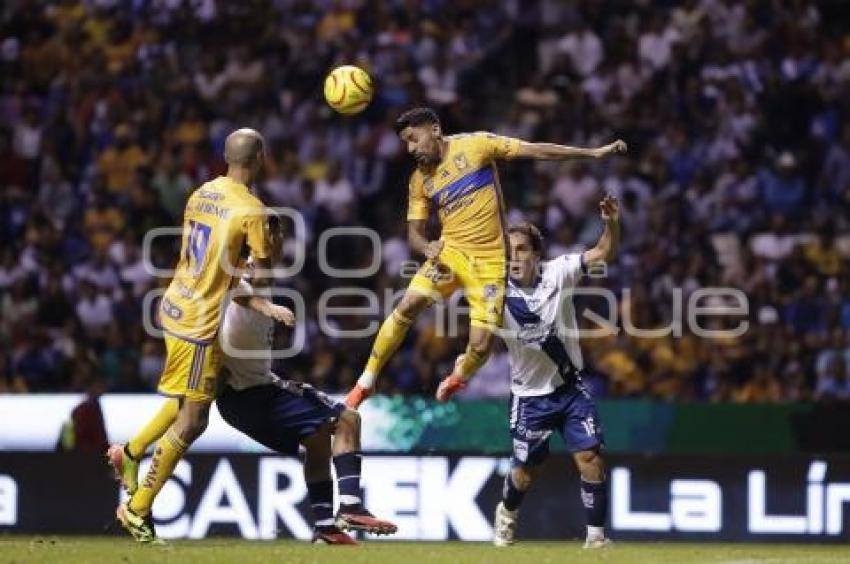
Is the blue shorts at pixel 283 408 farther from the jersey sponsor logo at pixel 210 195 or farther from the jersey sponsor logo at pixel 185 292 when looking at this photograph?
the jersey sponsor logo at pixel 210 195

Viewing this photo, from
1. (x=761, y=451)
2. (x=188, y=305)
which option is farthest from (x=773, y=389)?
(x=188, y=305)

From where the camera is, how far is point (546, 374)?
14727 mm

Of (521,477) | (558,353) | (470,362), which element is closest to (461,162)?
(470,362)

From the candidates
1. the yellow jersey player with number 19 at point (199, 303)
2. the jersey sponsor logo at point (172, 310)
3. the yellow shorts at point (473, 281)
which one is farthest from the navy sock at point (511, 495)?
the jersey sponsor logo at point (172, 310)

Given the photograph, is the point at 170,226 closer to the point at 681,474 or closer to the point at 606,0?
the point at 606,0

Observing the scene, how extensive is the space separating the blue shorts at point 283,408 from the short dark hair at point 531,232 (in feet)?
6.34

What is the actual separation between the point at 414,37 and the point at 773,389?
23.0 feet

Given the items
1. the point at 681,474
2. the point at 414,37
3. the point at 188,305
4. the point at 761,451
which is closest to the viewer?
the point at 188,305

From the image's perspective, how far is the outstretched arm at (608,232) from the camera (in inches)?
547

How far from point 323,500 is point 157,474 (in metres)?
1.25

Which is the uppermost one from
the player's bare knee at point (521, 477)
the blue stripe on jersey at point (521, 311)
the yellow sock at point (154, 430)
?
the blue stripe on jersey at point (521, 311)

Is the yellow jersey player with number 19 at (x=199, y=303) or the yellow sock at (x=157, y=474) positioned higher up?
the yellow jersey player with number 19 at (x=199, y=303)

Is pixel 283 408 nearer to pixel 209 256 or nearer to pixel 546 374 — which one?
pixel 209 256

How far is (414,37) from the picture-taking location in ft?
82.6
